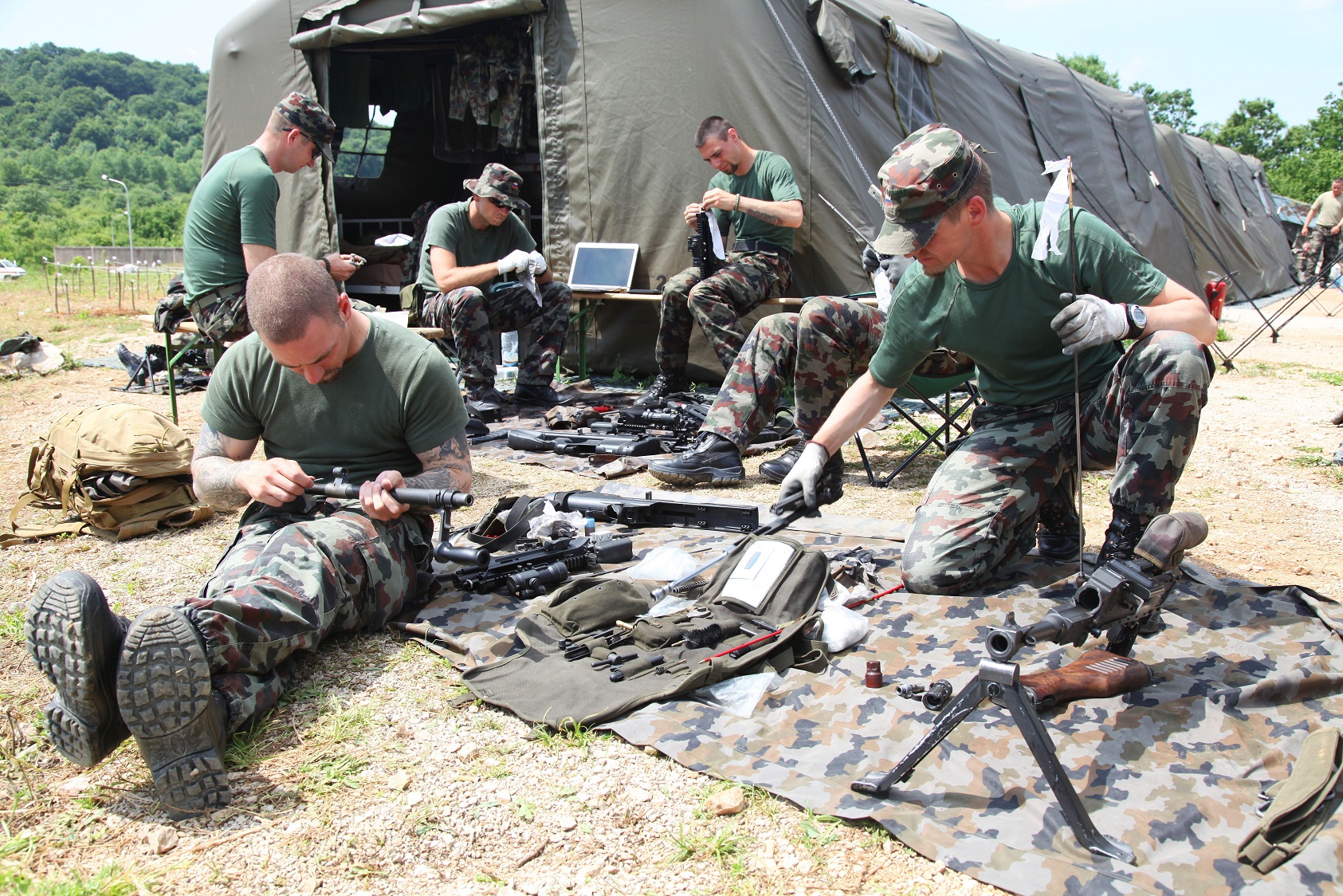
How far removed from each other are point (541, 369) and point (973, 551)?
4422mm

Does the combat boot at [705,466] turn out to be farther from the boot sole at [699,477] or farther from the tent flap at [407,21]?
the tent flap at [407,21]

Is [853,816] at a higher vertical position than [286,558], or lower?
lower

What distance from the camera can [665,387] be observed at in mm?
Result: 6980

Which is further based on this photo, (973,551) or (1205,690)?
(973,551)

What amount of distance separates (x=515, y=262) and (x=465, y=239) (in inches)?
17.7

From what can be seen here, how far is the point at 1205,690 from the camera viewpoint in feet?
8.05

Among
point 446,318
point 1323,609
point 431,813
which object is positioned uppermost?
point 446,318

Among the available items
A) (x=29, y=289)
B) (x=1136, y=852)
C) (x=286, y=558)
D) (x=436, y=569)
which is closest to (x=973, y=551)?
(x=1136, y=852)

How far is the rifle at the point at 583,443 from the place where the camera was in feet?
18.1

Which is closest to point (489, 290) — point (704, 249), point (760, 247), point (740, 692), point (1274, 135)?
point (704, 249)

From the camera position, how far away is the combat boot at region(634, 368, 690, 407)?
6.81 m

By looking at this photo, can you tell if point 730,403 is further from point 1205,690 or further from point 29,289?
point 29,289

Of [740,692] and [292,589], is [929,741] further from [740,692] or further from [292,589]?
[292,589]

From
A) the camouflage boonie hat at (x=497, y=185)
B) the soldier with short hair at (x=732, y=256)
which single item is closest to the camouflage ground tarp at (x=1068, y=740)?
the soldier with short hair at (x=732, y=256)
